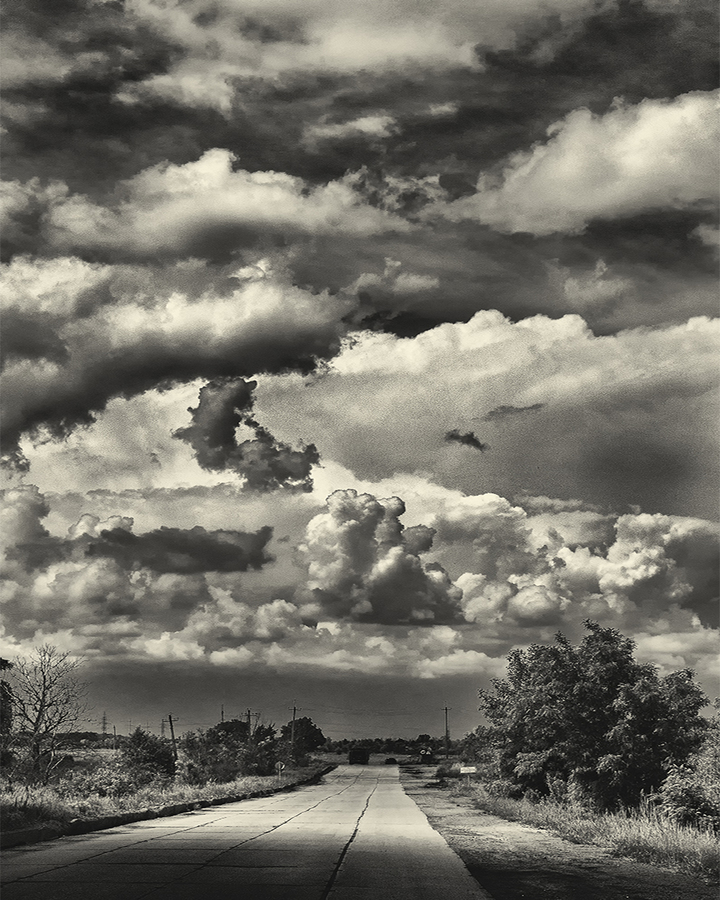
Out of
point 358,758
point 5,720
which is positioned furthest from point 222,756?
point 358,758

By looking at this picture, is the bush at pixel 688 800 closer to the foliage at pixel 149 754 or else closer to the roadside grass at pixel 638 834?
the roadside grass at pixel 638 834

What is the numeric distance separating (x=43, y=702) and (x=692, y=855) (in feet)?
64.8

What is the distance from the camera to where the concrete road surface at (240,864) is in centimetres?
1348

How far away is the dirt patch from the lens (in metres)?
14.8

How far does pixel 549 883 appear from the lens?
16.1m

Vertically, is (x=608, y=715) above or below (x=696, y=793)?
above

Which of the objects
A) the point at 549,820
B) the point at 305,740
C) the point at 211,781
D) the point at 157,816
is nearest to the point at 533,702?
the point at 549,820

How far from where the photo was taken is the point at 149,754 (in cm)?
5828

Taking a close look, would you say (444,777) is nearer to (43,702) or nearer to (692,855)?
(43,702)

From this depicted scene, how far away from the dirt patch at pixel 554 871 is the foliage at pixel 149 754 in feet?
98.7

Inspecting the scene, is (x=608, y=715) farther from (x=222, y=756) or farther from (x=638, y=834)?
(x=222, y=756)

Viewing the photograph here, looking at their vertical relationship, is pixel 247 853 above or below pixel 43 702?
below

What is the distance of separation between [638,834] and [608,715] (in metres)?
8.53

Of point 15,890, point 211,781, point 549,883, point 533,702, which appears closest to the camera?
point 15,890
